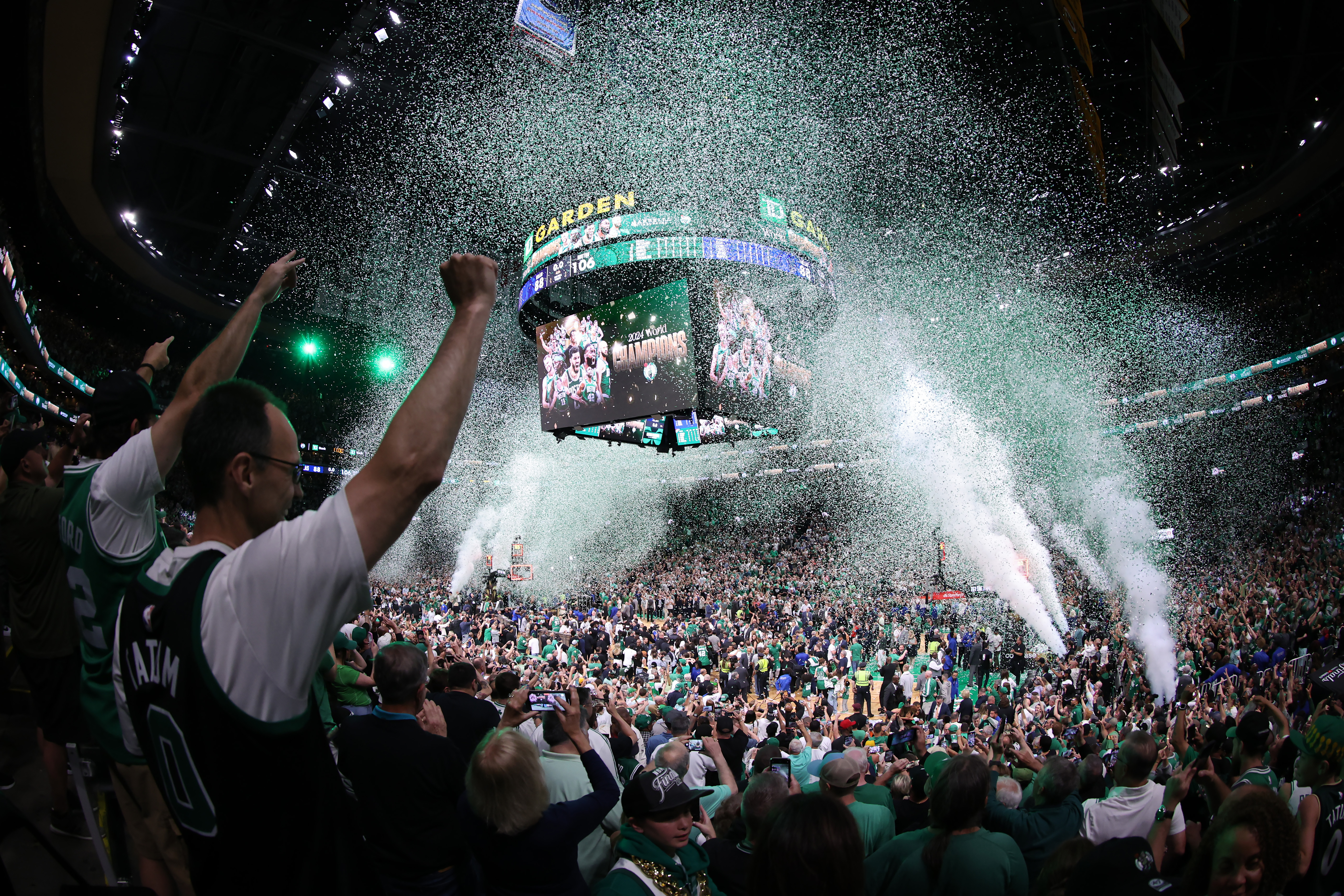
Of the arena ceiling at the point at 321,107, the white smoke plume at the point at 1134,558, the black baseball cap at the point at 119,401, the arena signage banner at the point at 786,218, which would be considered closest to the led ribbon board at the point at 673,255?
the arena signage banner at the point at 786,218

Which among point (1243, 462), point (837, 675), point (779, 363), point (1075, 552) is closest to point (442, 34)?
point (779, 363)

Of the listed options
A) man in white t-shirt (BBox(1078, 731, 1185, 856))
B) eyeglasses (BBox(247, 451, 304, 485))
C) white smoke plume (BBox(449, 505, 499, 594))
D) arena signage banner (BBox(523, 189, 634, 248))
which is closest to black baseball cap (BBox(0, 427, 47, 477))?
eyeglasses (BBox(247, 451, 304, 485))

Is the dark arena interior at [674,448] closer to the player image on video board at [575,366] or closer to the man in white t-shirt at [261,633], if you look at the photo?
the man in white t-shirt at [261,633]

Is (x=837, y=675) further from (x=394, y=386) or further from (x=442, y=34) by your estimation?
(x=394, y=386)

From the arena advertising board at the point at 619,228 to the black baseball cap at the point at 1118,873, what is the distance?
15.5 meters

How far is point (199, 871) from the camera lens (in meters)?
1.40

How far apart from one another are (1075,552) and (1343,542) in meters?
11.6

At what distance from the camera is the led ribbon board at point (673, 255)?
1686 cm

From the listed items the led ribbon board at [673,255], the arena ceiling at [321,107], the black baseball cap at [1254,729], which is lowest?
the black baseball cap at [1254,729]

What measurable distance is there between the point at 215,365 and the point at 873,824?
12.2 ft

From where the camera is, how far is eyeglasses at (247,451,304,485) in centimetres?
147

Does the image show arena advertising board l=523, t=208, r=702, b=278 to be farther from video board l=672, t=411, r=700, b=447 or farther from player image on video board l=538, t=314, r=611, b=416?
video board l=672, t=411, r=700, b=447

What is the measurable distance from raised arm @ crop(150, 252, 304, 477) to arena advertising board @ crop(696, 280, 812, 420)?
14156mm

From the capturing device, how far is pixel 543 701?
10.2ft
